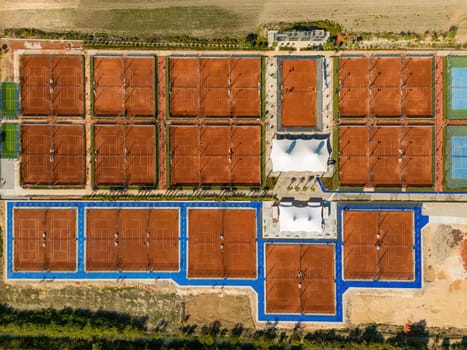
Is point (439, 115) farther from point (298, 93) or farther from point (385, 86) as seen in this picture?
point (298, 93)

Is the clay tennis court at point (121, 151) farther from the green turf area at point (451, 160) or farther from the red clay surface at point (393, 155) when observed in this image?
the green turf area at point (451, 160)

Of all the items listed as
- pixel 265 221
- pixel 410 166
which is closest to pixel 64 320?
pixel 265 221

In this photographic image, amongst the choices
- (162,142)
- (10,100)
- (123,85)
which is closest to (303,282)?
(162,142)

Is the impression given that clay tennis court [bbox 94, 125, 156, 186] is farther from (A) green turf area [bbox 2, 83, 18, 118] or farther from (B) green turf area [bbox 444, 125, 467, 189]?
(B) green turf area [bbox 444, 125, 467, 189]

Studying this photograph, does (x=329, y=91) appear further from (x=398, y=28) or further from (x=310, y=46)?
(x=398, y=28)

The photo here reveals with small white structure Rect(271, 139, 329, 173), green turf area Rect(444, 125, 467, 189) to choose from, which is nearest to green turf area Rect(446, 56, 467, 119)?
green turf area Rect(444, 125, 467, 189)
